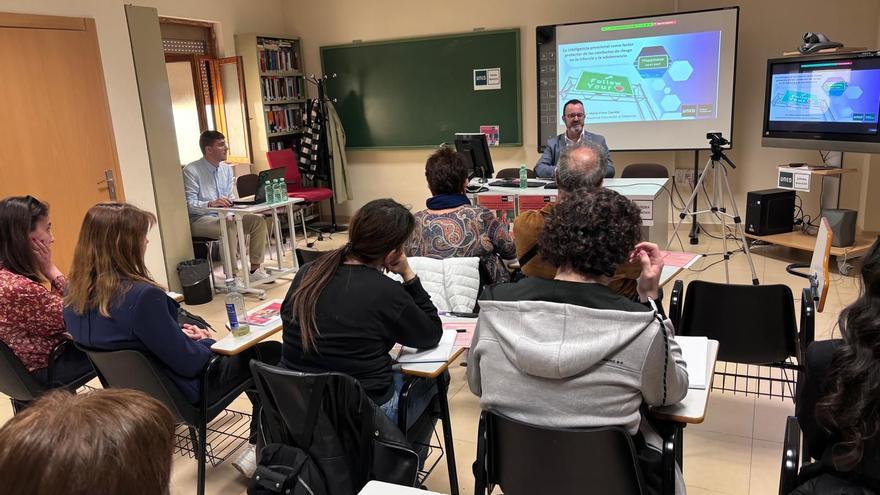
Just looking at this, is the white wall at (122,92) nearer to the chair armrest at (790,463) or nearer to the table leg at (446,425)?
the table leg at (446,425)

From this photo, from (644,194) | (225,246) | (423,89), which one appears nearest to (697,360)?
(644,194)

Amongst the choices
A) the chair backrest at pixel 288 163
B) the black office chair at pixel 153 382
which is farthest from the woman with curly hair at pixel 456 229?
the chair backrest at pixel 288 163

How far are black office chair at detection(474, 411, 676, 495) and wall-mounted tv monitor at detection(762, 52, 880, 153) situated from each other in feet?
14.2

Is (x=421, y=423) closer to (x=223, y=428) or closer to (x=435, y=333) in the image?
(x=435, y=333)

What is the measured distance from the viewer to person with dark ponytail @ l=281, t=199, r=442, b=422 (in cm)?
194

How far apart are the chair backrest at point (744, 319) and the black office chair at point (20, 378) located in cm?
253

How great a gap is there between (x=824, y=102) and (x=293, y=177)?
5221 mm

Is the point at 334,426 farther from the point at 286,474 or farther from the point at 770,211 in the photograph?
the point at 770,211

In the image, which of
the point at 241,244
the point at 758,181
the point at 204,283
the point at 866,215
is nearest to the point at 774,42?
the point at 758,181

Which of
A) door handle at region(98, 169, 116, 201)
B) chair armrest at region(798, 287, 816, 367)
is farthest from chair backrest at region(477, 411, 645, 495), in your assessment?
door handle at region(98, 169, 116, 201)

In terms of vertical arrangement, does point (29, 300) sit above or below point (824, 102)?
below

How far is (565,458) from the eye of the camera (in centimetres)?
152

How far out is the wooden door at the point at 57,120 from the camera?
4.28 meters

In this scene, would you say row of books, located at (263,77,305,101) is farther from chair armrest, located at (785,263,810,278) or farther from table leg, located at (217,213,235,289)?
chair armrest, located at (785,263,810,278)
